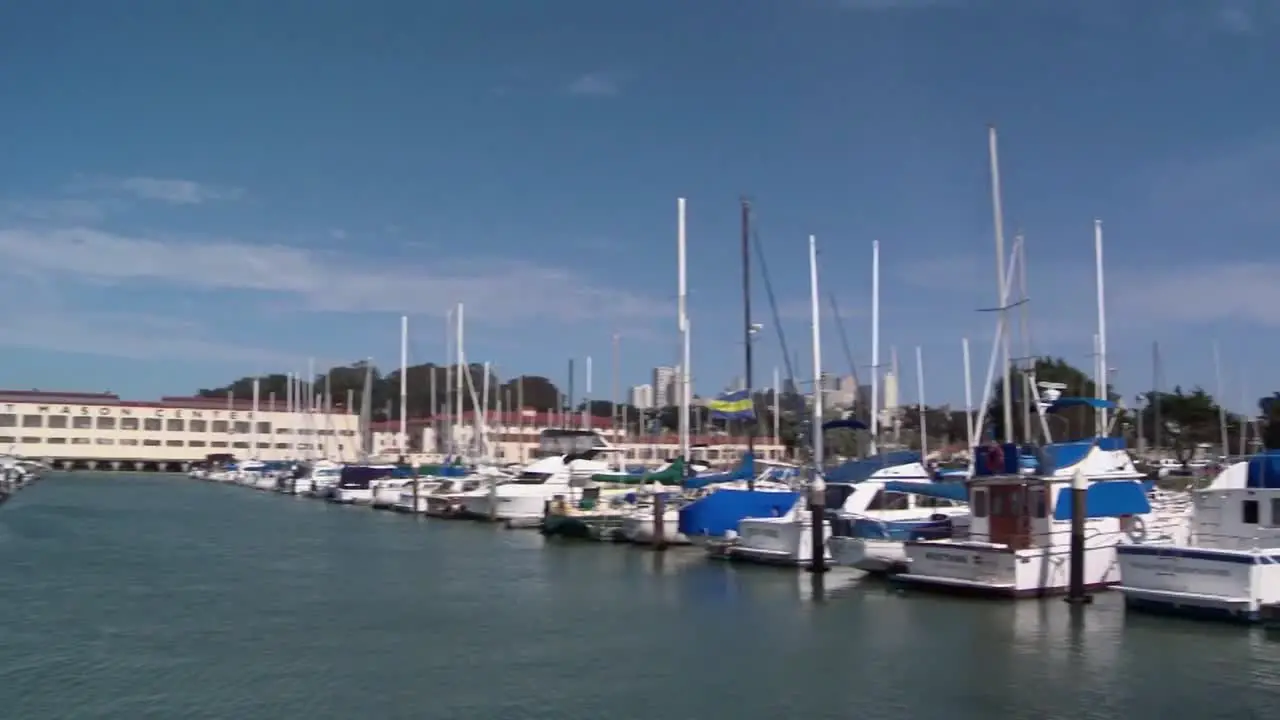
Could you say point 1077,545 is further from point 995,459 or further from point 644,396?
point 644,396

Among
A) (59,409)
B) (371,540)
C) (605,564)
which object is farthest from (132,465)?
(605,564)

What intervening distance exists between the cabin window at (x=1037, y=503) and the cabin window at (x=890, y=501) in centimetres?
948

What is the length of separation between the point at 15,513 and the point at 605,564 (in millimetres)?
45553

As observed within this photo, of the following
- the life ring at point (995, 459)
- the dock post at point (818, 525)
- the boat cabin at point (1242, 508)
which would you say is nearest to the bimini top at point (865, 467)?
the dock post at point (818, 525)

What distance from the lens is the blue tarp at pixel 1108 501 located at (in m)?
33.7

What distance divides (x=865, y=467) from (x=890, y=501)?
1773 mm

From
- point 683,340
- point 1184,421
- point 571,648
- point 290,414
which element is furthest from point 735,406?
point 290,414

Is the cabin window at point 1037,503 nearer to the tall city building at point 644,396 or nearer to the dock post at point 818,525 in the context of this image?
the dock post at point 818,525

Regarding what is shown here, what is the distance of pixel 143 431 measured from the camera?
574 feet

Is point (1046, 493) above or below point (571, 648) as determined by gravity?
above

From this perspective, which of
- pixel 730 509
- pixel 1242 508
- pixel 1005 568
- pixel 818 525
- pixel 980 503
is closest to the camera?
pixel 1242 508

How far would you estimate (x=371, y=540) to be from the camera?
57469mm

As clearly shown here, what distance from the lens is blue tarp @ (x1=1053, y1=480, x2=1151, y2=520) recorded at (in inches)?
1325

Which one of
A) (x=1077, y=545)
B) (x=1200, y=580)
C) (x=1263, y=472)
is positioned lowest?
(x=1200, y=580)
